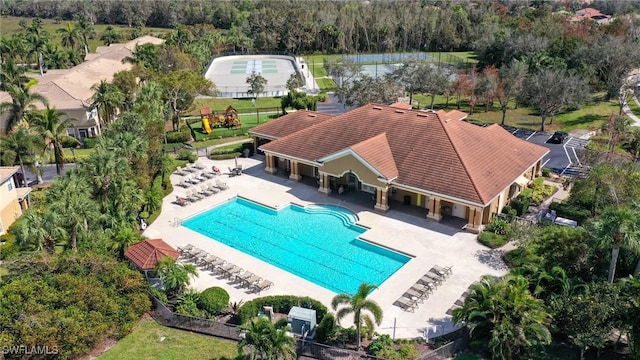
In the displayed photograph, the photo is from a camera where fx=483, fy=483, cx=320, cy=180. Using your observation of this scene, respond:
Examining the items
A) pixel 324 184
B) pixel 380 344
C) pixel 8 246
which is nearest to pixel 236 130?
pixel 324 184

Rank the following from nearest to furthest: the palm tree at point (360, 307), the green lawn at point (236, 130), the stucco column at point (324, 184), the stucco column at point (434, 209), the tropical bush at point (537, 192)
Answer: the palm tree at point (360, 307) < the stucco column at point (434, 209) < the tropical bush at point (537, 192) < the stucco column at point (324, 184) < the green lawn at point (236, 130)

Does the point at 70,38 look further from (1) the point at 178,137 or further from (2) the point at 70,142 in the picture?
(1) the point at 178,137

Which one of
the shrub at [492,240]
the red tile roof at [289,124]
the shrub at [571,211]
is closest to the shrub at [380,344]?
the shrub at [492,240]

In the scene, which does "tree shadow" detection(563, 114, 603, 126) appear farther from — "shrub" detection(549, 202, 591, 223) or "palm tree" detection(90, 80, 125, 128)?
"palm tree" detection(90, 80, 125, 128)

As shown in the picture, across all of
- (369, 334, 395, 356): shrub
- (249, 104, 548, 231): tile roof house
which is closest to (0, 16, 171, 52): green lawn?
(249, 104, 548, 231): tile roof house

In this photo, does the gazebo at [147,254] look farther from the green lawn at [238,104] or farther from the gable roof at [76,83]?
the green lawn at [238,104]

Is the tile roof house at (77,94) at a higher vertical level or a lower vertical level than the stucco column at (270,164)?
higher
